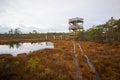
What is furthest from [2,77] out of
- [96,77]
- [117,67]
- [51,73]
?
[117,67]

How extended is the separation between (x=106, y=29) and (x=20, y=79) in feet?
97.2

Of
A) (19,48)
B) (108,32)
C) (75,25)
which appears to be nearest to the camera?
(19,48)

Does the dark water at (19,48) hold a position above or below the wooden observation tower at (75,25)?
below

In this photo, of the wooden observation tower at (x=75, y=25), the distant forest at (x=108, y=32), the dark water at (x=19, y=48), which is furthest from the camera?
the wooden observation tower at (x=75, y=25)

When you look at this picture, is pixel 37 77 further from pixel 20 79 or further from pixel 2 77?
pixel 2 77

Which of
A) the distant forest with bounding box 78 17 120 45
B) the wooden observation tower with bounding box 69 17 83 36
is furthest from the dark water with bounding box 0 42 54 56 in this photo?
the wooden observation tower with bounding box 69 17 83 36

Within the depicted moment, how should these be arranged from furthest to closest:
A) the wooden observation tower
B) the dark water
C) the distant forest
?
the wooden observation tower, the distant forest, the dark water

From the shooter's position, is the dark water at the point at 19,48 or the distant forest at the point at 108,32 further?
the distant forest at the point at 108,32

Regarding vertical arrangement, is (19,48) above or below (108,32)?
below

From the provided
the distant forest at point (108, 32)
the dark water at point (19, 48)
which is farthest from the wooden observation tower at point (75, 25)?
the dark water at point (19, 48)

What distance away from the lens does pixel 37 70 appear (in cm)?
844

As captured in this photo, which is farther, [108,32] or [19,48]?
[108,32]

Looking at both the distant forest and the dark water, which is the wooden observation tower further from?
the dark water

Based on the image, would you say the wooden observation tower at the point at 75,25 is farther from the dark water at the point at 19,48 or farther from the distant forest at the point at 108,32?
the dark water at the point at 19,48
